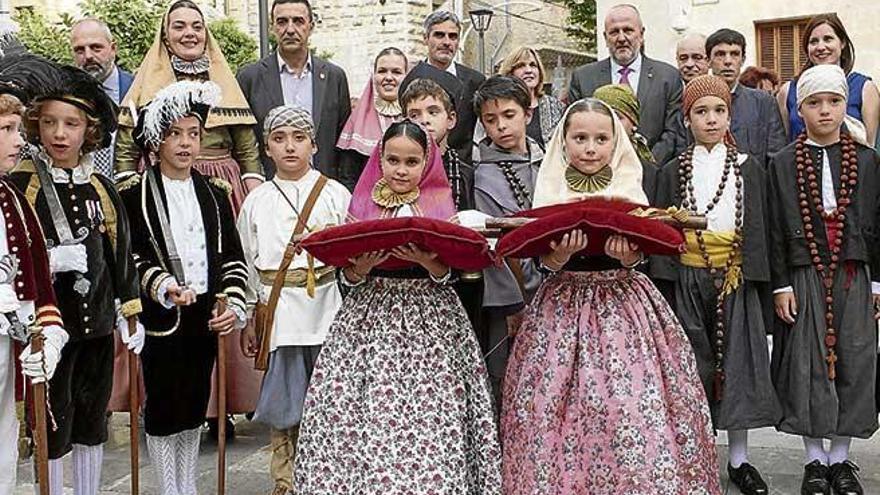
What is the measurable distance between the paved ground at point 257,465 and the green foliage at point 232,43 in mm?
13025

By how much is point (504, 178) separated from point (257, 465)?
6.47 feet

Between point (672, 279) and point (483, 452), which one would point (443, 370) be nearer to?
point (483, 452)

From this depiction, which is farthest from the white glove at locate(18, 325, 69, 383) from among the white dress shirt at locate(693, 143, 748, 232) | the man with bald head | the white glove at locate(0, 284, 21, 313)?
the man with bald head

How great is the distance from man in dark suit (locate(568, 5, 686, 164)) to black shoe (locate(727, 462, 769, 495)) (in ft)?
5.11

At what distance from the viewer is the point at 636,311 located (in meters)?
4.01

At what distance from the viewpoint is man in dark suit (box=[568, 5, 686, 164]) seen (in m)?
5.57

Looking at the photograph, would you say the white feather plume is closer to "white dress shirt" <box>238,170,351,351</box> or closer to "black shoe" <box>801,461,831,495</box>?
"white dress shirt" <box>238,170,351,351</box>

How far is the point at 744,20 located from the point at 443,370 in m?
11.0

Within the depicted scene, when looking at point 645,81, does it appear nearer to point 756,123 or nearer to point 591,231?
point 756,123

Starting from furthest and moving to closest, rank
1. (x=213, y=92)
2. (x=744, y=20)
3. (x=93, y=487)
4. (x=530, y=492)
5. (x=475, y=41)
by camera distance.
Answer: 1. (x=475, y=41)
2. (x=744, y=20)
3. (x=213, y=92)
4. (x=93, y=487)
5. (x=530, y=492)

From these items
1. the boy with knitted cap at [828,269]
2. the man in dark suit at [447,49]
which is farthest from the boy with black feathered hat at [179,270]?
the boy with knitted cap at [828,269]

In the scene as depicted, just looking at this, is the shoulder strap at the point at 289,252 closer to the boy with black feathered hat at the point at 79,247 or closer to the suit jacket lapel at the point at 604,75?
the boy with black feathered hat at the point at 79,247

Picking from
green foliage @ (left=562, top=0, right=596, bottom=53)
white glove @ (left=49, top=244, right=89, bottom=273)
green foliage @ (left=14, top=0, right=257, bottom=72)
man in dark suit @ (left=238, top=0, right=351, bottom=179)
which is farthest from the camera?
green foliage @ (left=562, top=0, right=596, bottom=53)

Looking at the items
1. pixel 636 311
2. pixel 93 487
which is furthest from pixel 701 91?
pixel 93 487
